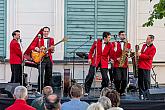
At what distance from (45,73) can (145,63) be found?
2.50 metres

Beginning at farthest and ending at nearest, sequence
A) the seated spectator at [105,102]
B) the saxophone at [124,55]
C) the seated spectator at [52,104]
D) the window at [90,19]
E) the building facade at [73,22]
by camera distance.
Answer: the window at [90,19]
the building facade at [73,22]
the saxophone at [124,55]
the seated spectator at [105,102]
the seated spectator at [52,104]

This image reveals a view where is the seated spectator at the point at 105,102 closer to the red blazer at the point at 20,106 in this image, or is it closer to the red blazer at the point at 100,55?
the red blazer at the point at 20,106

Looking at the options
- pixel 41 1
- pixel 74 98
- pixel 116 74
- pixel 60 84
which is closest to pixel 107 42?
pixel 116 74

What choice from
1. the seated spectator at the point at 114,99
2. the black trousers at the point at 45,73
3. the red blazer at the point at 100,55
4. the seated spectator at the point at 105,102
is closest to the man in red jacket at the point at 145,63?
the red blazer at the point at 100,55

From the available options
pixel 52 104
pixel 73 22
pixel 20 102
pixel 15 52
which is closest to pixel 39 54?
pixel 15 52

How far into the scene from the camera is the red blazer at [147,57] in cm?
1198

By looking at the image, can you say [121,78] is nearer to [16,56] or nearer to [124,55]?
[124,55]

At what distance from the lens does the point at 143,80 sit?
1222 cm

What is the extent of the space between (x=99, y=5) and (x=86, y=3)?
386 millimetres

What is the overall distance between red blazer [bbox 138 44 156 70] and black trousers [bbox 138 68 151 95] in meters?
0.13

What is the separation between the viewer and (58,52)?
1422cm

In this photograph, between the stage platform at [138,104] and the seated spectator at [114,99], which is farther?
the stage platform at [138,104]

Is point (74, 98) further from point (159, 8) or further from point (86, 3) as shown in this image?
point (86, 3)

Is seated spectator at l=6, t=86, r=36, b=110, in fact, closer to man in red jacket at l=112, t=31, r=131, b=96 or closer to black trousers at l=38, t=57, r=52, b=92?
black trousers at l=38, t=57, r=52, b=92
